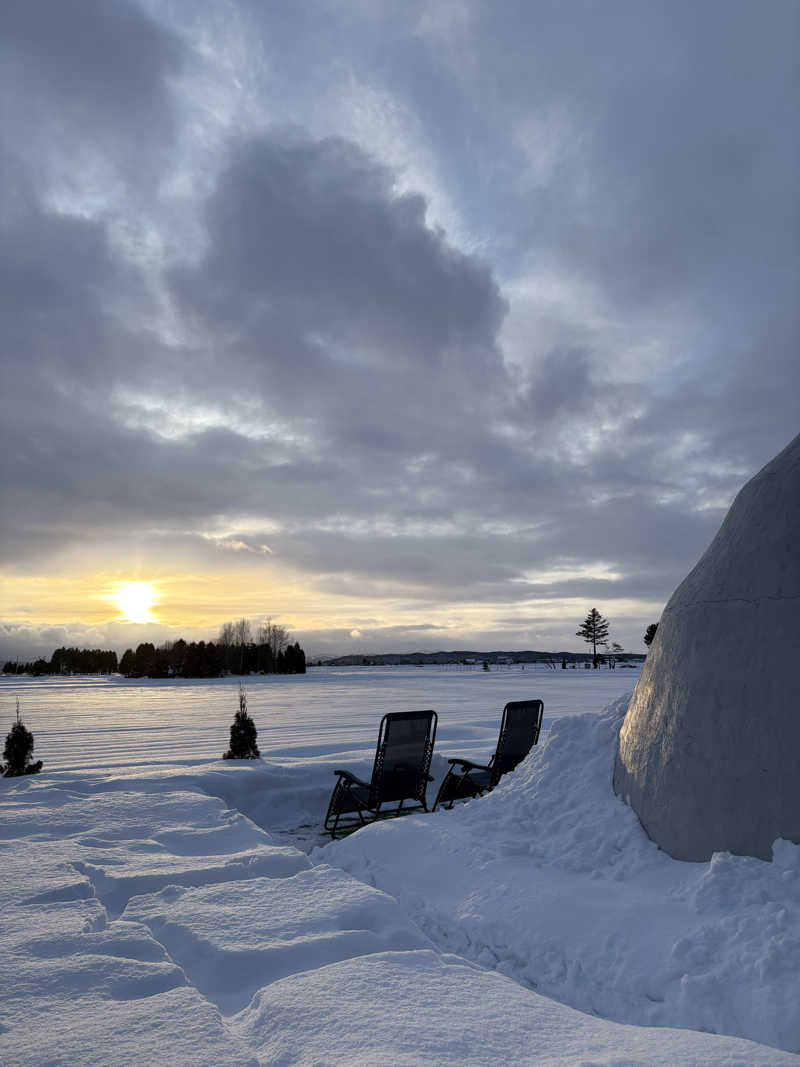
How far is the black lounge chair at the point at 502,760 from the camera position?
727 cm

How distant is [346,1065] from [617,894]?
2.03m

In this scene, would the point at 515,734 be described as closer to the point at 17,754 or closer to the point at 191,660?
the point at 17,754

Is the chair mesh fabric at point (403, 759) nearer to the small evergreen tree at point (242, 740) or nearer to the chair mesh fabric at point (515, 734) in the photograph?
the chair mesh fabric at point (515, 734)

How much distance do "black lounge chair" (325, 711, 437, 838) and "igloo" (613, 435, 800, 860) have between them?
2.73m

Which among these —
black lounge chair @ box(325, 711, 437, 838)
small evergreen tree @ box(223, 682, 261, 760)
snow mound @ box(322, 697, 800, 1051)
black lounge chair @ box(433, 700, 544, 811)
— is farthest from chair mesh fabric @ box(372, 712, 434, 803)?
small evergreen tree @ box(223, 682, 261, 760)

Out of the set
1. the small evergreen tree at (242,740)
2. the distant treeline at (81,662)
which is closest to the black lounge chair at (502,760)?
the small evergreen tree at (242,740)

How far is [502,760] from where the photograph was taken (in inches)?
292

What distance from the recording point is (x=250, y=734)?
9.36m

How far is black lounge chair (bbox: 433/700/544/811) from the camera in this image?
7.27 metres

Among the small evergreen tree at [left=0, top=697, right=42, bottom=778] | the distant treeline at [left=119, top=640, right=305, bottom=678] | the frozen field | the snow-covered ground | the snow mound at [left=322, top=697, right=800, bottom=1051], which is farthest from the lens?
the distant treeline at [left=119, top=640, right=305, bottom=678]

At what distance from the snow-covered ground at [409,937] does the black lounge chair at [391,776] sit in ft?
4.54

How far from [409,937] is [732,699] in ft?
7.25

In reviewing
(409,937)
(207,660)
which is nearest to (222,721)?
(409,937)

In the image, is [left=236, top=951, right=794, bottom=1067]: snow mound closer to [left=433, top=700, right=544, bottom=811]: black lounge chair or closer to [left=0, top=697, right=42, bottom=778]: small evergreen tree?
[left=433, top=700, right=544, bottom=811]: black lounge chair
